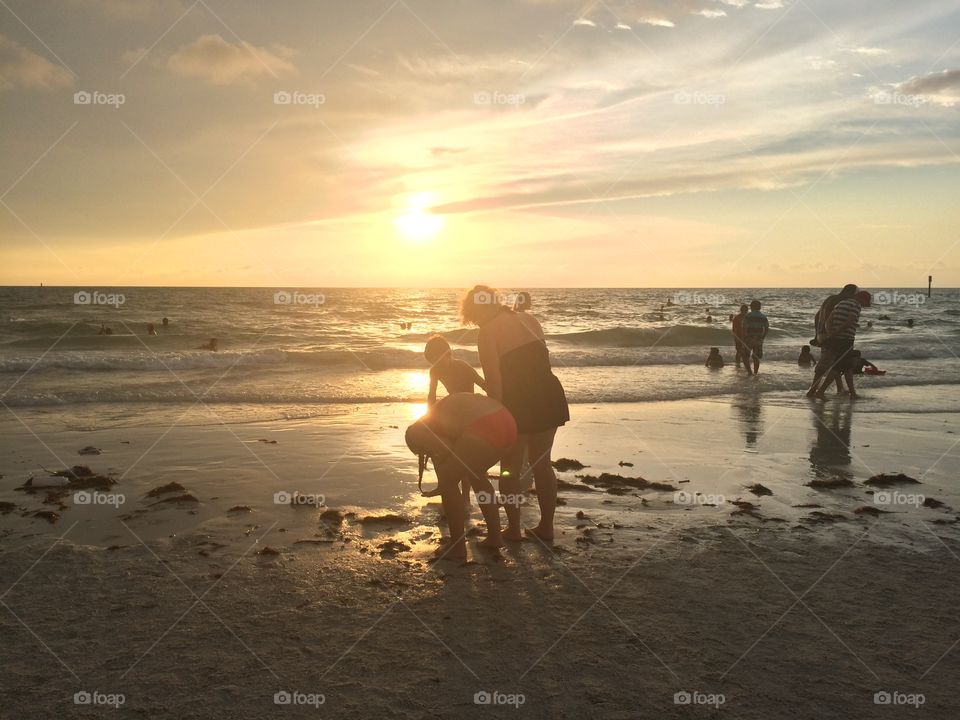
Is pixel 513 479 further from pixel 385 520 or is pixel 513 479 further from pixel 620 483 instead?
pixel 620 483

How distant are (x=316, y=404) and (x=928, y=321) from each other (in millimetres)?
53812

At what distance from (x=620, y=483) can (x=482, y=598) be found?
3.67 meters

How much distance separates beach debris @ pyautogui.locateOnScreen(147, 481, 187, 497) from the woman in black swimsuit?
390 cm

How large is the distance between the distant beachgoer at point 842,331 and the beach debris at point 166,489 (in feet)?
41.0

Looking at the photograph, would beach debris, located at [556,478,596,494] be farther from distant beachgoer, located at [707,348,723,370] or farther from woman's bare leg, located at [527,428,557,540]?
distant beachgoer, located at [707,348,723,370]

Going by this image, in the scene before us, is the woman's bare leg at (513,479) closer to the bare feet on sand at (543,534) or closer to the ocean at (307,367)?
the bare feet on sand at (543,534)

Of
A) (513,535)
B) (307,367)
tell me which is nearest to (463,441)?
(513,535)

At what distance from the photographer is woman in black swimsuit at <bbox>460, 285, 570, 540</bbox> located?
5656mm

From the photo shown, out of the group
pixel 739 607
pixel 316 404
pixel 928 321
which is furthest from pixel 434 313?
pixel 739 607

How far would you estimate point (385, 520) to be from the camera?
6613 millimetres

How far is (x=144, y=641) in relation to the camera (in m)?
4.12

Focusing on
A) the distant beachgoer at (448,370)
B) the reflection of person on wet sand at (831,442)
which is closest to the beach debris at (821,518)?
the reflection of person on wet sand at (831,442)

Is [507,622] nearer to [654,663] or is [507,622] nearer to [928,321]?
[654,663]

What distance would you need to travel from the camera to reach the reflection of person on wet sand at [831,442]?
8.84m
